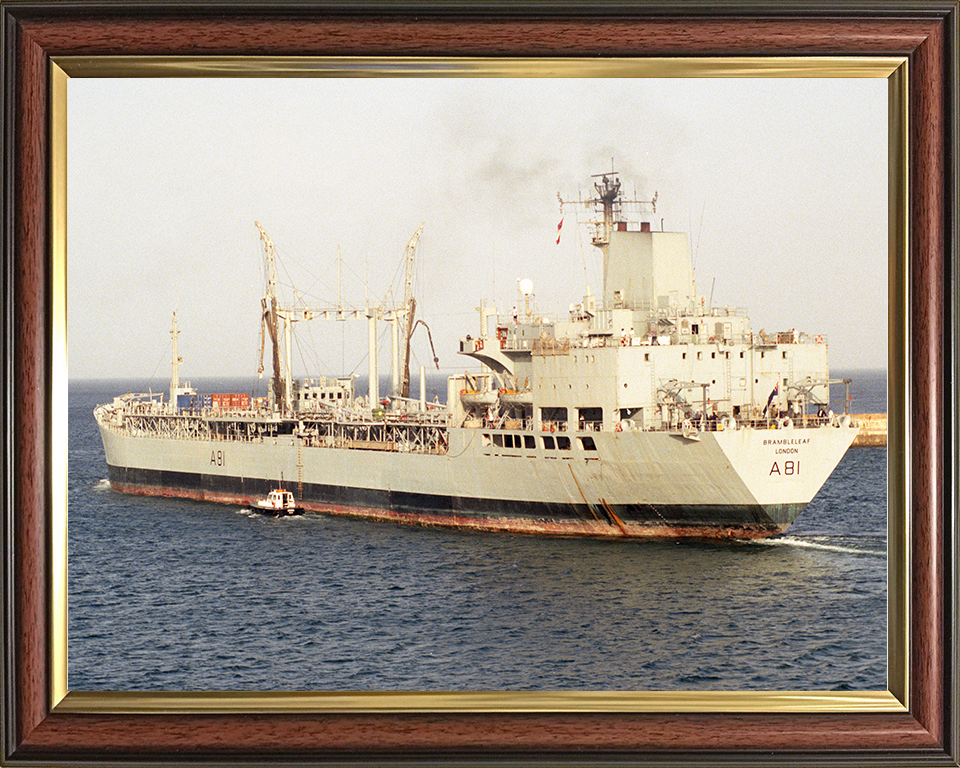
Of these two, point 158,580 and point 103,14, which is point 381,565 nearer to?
point 158,580

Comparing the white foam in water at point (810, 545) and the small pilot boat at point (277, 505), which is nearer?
the white foam in water at point (810, 545)

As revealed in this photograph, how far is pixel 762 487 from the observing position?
18.2 m

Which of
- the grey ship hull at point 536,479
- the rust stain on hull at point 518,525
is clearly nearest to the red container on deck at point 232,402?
the grey ship hull at point 536,479

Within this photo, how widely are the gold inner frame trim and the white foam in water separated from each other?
511 mm

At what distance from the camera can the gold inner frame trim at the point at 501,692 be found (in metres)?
6.16

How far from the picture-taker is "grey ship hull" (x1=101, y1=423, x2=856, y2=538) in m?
18.2

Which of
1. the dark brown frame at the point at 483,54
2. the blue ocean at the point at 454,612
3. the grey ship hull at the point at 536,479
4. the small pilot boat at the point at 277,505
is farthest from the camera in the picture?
the small pilot boat at the point at 277,505

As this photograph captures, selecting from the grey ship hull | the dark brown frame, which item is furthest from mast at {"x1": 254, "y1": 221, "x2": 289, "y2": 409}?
the grey ship hull

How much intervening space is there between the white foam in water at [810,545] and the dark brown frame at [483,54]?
0.61 m

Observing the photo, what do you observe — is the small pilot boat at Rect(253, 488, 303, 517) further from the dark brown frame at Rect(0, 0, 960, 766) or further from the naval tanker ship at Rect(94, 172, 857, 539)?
the dark brown frame at Rect(0, 0, 960, 766)

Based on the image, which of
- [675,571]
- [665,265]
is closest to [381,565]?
[675,571]

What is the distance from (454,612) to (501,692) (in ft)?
19.9

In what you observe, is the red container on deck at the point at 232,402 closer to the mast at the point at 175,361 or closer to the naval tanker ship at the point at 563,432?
the naval tanker ship at the point at 563,432

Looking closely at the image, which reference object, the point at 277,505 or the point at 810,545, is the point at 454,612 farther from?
the point at 277,505
